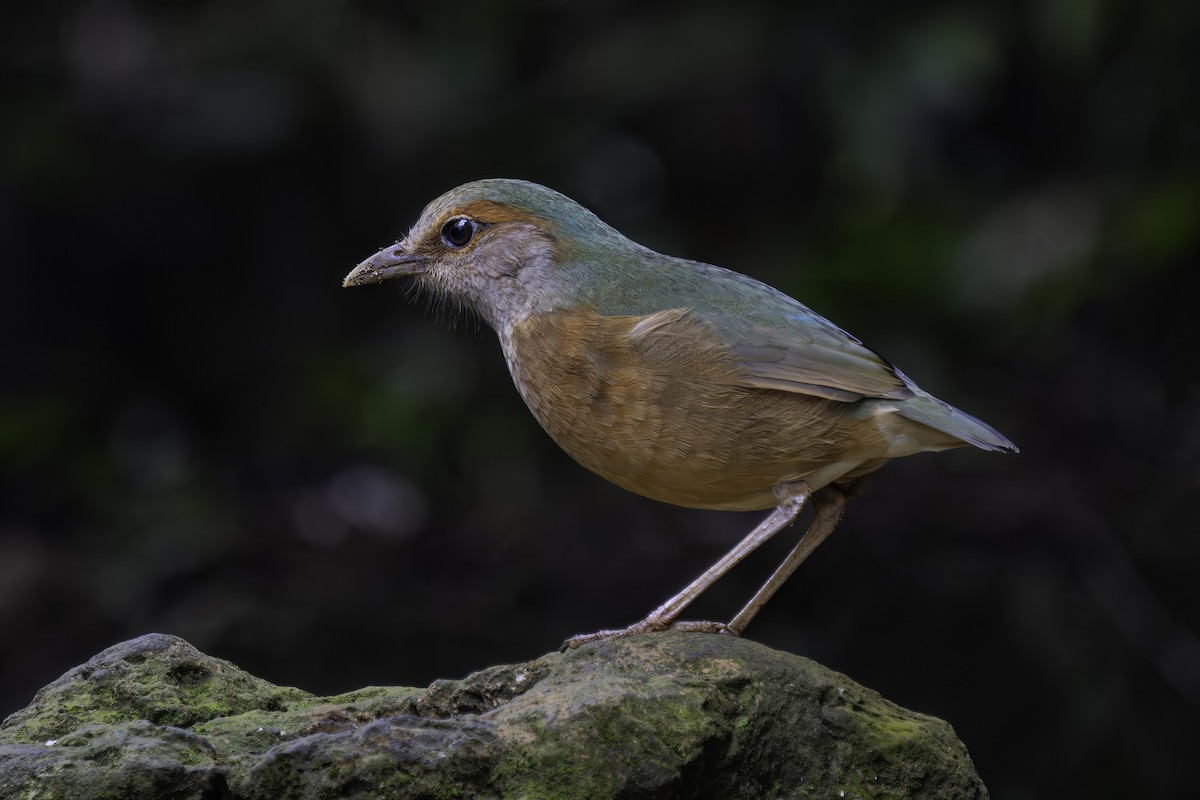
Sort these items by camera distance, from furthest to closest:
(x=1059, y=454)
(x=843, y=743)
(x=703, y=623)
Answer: (x=1059, y=454) < (x=703, y=623) < (x=843, y=743)

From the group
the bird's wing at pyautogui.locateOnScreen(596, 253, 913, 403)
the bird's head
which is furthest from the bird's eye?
the bird's wing at pyautogui.locateOnScreen(596, 253, 913, 403)

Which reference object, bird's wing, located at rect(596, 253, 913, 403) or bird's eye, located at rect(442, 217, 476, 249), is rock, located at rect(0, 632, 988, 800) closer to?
bird's wing, located at rect(596, 253, 913, 403)

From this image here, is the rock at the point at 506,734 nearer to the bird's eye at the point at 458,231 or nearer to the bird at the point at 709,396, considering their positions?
the bird at the point at 709,396

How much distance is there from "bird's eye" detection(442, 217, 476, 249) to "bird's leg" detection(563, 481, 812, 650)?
1.16m

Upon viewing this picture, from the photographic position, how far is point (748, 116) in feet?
20.9

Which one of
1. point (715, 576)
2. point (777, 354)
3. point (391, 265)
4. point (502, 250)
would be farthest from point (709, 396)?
point (391, 265)

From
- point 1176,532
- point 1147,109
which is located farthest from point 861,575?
point 1147,109

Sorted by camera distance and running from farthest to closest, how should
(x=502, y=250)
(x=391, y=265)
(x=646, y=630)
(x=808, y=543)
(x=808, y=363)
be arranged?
(x=391, y=265), (x=502, y=250), (x=808, y=543), (x=808, y=363), (x=646, y=630)

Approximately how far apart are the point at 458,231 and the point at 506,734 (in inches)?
69.3

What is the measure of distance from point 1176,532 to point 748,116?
2.50 m

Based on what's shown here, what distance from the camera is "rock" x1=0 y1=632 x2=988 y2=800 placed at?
2725mm

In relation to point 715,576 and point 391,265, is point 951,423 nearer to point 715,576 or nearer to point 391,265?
point 715,576

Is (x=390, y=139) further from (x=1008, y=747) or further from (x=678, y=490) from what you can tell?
(x=1008, y=747)

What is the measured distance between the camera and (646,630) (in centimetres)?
363
